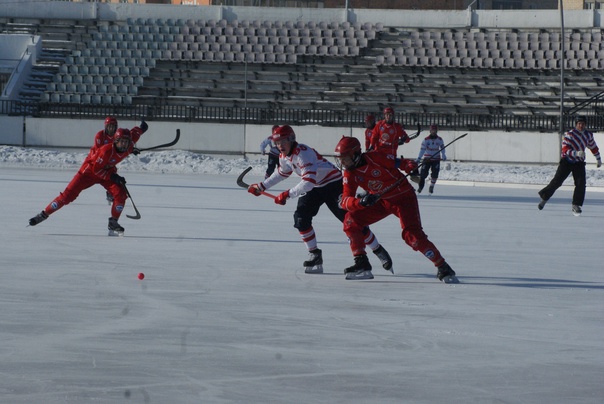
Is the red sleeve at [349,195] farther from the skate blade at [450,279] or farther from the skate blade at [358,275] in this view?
the skate blade at [450,279]

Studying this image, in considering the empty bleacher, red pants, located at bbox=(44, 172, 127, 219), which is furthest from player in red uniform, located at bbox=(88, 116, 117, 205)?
the empty bleacher

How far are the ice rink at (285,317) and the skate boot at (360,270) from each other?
115 millimetres

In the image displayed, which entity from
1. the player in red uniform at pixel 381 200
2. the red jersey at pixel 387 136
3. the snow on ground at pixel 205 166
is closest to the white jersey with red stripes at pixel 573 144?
the red jersey at pixel 387 136

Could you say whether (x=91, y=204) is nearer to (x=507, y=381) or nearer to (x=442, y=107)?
(x=507, y=381)

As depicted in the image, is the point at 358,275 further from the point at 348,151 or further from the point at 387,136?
the point at 387,136

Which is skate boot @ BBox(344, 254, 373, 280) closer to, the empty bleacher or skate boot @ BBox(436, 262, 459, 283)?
skate boot @ BBox(436, 262, 459, 283)

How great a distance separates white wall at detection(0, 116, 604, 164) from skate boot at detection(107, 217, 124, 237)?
662 inches

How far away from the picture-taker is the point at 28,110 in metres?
31.3

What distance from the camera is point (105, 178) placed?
40.5 ft

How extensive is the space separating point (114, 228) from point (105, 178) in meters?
0.58

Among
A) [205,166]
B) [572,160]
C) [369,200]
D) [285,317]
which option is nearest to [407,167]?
[369,200]

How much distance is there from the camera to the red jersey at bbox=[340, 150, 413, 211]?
8.86 m

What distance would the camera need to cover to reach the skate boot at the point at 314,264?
9.51m

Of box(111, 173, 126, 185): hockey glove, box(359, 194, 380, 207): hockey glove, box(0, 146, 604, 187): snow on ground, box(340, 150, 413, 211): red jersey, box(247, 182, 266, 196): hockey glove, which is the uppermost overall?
box(340, 150, 413, 211): red jersey
